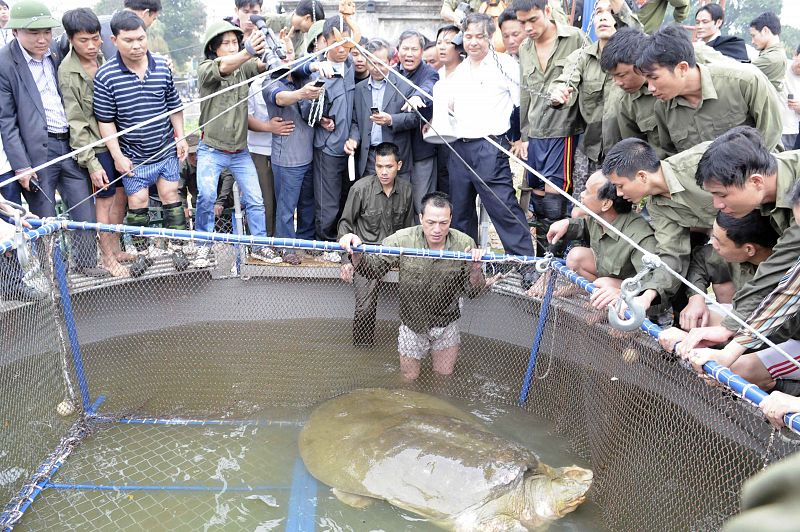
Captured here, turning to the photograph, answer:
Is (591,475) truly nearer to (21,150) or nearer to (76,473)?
(76,473)

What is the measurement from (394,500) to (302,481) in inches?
23.9

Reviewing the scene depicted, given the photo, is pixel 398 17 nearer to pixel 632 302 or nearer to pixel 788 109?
pixel 788 109

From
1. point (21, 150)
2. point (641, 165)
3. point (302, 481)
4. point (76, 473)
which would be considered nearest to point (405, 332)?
point (302, 481)

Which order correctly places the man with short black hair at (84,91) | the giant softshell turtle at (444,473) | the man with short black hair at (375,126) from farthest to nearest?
the man with short black hair at (375,126), the man with short black hair at (84,91), the giant softshell turtle at (444,473)

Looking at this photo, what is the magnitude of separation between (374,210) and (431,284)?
112 cm

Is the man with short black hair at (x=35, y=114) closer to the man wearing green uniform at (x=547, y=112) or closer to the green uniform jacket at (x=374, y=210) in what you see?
the green uniform jacket at (x=374, y=210)

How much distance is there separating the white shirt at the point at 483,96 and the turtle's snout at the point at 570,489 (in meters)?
2.86

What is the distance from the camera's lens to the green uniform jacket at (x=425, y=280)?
12.9 ft

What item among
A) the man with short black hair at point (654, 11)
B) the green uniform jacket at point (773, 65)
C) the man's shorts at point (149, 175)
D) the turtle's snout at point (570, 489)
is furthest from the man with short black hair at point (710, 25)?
the man's shorts at point (149, 175)

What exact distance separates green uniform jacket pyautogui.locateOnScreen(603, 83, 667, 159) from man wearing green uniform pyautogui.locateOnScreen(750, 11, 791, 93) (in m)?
2.67

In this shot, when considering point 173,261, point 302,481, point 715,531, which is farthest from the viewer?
point 173,261

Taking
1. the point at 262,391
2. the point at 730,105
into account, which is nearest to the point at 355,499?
the point at 262,391

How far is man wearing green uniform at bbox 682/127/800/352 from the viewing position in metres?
2.66

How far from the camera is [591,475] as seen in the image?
124 inches
